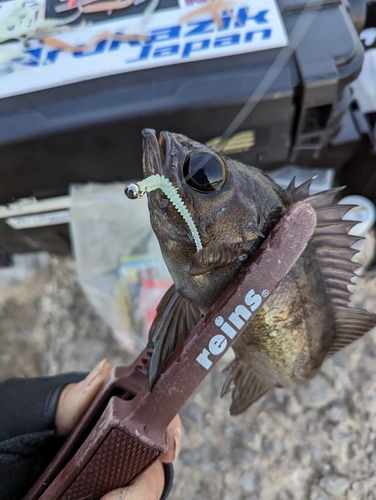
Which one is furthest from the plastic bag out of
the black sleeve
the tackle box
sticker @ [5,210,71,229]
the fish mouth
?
the fish mouth

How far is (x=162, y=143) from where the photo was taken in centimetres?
71

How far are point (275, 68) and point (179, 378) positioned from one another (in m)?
0.92

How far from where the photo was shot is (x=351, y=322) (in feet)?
3.36

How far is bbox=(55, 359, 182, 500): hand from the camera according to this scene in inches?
38.0

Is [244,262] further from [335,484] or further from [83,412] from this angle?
[335,484]

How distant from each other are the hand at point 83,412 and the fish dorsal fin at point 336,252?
1.67ft

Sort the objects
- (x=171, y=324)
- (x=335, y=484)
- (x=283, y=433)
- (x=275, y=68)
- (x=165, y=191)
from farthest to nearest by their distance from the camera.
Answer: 1. (x=283, y=433)
2. (x=335, y=484)
3. (x=275, y=68)
4. (x=171, y=324)
5. (x=165, y=191)

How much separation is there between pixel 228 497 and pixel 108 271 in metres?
0.99

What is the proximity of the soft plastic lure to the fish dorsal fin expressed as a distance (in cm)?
31

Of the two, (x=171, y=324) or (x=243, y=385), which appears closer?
(x=171, y=324)

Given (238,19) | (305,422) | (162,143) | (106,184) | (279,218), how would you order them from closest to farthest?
(162,143)
(279,218)
(238,19)
(106,184)
(305,422)

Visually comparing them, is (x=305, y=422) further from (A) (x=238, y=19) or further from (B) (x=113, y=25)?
(B) (x=113, y=25)

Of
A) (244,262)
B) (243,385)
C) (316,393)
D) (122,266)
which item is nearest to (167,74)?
(244,262)

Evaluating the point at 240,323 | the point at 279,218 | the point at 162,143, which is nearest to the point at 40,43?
the point at 162,143
